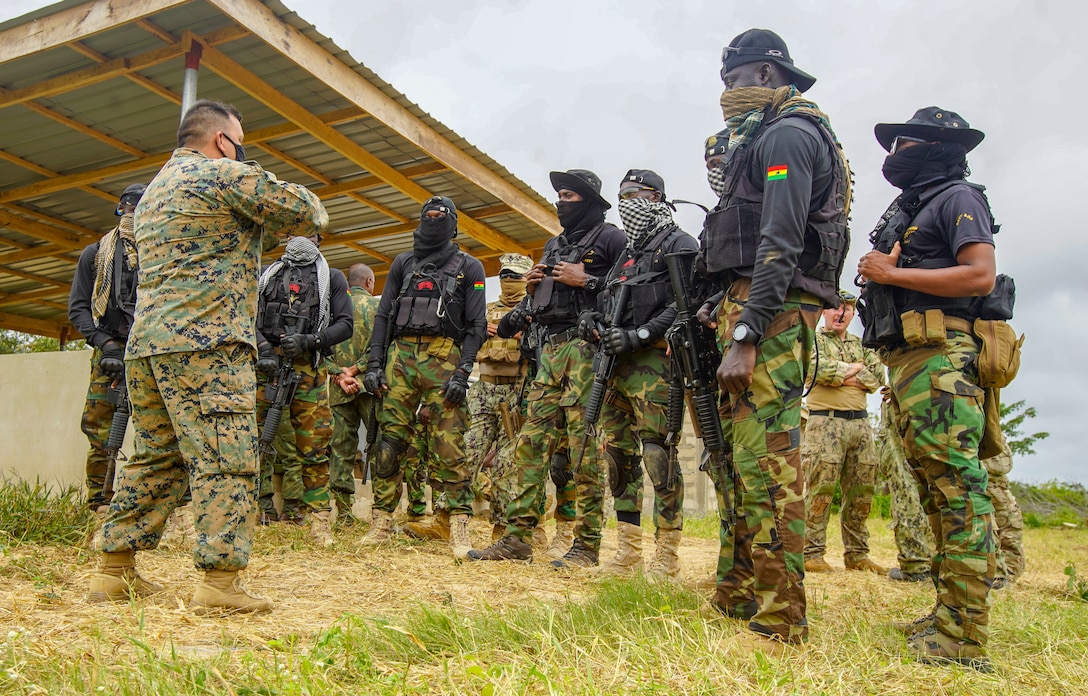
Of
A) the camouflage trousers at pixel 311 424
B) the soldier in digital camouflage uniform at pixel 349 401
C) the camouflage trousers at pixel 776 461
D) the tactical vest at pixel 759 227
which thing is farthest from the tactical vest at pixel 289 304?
the camouflage trousers at pixel 776 461

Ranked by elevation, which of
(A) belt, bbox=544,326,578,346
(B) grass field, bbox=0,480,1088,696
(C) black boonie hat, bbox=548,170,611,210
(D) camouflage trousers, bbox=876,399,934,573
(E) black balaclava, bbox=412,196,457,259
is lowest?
(B) grass field, bbox=0,480,1088,696

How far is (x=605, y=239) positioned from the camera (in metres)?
5.61

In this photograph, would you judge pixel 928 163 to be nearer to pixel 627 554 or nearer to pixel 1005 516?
pixel 627 554

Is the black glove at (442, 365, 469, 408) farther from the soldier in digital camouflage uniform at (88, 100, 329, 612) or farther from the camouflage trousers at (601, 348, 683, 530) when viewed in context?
the soldier in digital camouflage uniform at (88, 100, 329, 612)

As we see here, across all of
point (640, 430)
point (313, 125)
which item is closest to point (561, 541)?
point (640, 430)

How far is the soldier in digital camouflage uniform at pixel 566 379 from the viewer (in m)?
5.28

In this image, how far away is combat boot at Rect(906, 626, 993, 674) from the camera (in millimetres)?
2982

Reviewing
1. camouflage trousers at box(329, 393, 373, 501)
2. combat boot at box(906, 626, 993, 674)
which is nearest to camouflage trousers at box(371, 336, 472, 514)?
camouflage trousers at box(329, 393, 373, 501)

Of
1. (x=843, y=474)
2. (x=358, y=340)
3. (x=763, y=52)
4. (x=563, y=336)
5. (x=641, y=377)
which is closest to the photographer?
(x=763, y=52)

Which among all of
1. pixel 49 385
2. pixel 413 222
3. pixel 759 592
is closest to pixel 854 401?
pixel 759 592

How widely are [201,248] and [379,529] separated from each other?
2723 mm

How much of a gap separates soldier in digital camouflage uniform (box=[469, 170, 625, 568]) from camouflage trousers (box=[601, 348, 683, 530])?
219 mm

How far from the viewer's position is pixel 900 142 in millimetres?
3643

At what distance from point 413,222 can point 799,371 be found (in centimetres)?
843
